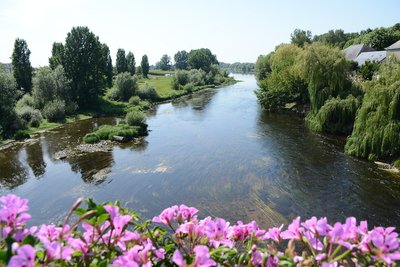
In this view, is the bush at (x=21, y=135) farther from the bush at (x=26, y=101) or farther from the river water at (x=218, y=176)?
the bush at (x=26, y=101)

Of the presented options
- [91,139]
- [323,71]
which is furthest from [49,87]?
[323,71]

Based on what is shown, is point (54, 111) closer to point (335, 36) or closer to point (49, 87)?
point (49, 87)

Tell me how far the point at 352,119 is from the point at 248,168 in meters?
11.6

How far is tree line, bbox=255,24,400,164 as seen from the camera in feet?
65.4

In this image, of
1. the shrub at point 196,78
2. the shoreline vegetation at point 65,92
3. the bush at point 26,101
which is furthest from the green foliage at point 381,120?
the shrub at point 196,78

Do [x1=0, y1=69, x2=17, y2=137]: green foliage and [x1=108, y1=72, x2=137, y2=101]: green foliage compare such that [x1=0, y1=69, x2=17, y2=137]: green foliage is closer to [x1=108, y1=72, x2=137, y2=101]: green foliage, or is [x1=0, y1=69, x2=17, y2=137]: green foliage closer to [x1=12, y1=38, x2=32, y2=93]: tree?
[x1=12, y1=38, x2=32, y2=93]: tree

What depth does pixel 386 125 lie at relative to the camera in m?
19.7

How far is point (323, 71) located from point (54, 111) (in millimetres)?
28822

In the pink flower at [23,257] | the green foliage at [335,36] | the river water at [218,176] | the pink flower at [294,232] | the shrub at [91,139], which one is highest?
the green foliage at [335,36]

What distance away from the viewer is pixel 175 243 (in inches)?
Result: 85.5

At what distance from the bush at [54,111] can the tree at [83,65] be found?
5.58 meters

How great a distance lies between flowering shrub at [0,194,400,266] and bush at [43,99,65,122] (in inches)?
1556

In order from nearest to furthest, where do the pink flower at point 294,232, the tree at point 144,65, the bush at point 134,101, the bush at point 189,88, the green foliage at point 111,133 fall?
the pink flower at point 294,232, the green foliage at point 111,133, the bush at point 134,101, the bush at point 189,88, the tree at point 144,65

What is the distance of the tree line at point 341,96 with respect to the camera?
19938mm
